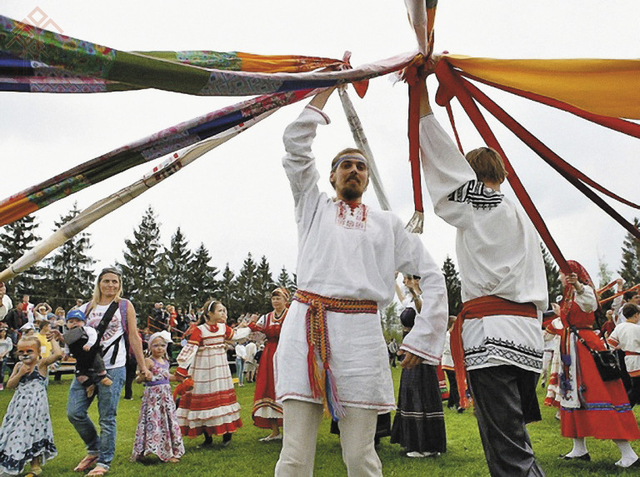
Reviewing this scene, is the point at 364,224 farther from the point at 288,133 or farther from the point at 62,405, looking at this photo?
the point at 62,405

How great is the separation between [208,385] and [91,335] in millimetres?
1972

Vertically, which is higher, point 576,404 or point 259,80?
point 259,80

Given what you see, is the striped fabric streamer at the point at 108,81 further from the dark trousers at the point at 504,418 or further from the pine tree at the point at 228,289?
the pine tree at the point at 228,289

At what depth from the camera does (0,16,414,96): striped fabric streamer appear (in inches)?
72.1

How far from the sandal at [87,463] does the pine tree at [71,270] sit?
3908cm

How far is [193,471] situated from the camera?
5.50 metres

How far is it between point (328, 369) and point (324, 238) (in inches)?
26.1

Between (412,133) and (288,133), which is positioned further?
(412,133)

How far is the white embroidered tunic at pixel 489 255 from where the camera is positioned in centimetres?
266

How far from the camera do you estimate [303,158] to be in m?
2.85

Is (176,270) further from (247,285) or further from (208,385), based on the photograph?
(208,385)

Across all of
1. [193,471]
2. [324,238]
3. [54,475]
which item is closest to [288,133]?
[324,238]

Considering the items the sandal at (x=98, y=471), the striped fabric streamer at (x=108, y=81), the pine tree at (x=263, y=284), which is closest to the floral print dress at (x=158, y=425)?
the sandal at (x=98, y=471)

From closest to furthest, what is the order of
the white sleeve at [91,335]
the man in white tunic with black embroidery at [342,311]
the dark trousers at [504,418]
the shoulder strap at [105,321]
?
the dark trousers at [504,418] < the man in white tunic with black embroidery at [342,311] < the white sleeve at [91,335] < the shoulder strap at [105,321]
